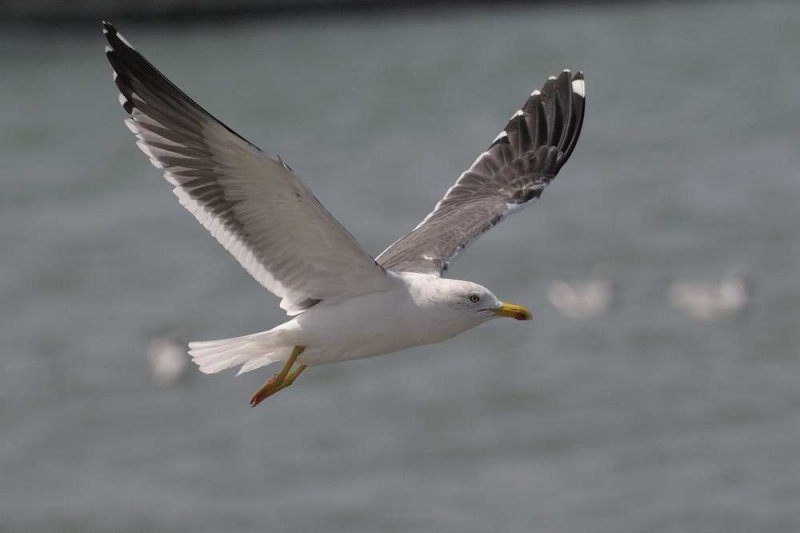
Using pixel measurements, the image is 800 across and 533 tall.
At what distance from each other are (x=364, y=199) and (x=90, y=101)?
980 centimetres

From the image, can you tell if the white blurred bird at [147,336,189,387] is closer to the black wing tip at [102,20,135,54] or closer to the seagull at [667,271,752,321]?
the seagull at [667,271,752,321]

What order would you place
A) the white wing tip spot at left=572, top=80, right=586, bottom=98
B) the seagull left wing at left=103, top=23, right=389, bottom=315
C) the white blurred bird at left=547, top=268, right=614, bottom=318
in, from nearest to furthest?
the seagull left wing at left=103, top=23, right=389, bottom=315
the white wing tip spot at left=572, top=80, right=586, bottom=98
the white blurred bird at left=547, top=268, right=614, bottom=318

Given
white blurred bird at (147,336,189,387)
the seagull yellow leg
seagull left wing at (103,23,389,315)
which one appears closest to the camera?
seagull left wing at (103,23,389,315)

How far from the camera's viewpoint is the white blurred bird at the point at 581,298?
73.3 feet

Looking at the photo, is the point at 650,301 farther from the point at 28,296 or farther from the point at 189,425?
the point at 28,296

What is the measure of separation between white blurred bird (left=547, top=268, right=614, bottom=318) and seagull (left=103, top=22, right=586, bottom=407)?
15040 millimetres

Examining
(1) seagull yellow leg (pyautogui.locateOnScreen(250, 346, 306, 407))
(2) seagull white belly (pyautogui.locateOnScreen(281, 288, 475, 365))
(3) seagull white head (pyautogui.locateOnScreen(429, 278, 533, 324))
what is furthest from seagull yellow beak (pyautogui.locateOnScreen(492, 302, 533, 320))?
(1) seagull yellow leg (pyautogui.locateOnScreen(250, 346, 306, 407))

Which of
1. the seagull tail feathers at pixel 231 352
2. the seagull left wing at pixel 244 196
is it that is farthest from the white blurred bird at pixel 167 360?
the seagull left wing at pixel 244 196

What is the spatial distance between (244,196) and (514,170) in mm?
2455

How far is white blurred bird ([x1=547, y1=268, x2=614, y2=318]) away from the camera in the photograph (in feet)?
73.3

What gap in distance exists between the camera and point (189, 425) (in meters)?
21.3

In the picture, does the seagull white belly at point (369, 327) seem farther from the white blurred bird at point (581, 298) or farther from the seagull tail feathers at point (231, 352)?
the white blurred bird at point (581, 298)

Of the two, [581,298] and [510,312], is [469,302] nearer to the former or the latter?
[510,312]

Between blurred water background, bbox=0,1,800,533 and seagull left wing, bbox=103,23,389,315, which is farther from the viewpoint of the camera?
blurred water background, bbox=0,1,800,533
